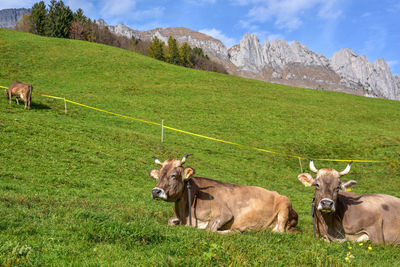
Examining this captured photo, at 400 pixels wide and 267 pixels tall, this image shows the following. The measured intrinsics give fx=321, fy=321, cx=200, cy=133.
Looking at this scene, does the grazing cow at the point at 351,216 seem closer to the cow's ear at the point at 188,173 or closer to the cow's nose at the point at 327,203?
the cow's nose at the point at 327,203

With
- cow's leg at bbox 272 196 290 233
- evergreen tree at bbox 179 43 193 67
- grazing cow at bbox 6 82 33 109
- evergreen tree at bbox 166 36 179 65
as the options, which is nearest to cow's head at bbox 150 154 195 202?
cow's leg at bbox 272 196 290 233

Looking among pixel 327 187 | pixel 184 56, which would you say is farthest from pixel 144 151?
pixel 184 56

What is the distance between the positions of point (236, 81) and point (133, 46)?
3372 inches

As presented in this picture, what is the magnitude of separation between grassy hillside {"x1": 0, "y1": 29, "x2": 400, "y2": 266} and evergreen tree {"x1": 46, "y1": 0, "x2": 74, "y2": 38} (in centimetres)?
3273

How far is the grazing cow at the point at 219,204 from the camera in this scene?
7883mm

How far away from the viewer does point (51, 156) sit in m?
16.3

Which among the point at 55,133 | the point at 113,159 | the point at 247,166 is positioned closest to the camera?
the point at 113,159

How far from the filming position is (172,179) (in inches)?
307

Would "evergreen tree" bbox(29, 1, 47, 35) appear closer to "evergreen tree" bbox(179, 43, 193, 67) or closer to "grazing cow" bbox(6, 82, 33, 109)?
"evergreen tree" bbox(179, 43, 193, 67)

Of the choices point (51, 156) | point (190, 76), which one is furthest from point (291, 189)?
point (190, 76)

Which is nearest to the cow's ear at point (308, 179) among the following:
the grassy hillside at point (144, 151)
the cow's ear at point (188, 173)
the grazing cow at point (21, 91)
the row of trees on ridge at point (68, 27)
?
the grassy hillside at point (144, 151)

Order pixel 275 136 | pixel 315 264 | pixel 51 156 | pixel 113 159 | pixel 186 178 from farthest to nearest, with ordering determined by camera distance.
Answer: pixel 275 136, pixel 113 159, pixel 51 156, pixel 186 178, pixel 315 264

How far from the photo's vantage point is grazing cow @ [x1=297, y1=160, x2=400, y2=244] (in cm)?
756

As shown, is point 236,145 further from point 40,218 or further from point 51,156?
point 40,218
